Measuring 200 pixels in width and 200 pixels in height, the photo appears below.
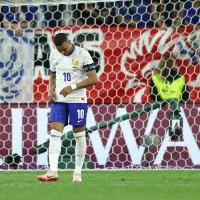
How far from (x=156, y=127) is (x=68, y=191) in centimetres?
441

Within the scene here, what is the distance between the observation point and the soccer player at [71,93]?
9.79 meters

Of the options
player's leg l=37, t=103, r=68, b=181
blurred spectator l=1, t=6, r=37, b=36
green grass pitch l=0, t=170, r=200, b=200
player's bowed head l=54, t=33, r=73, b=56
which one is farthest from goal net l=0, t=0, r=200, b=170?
player's bowed head l=54, t=33, r=73, b=56

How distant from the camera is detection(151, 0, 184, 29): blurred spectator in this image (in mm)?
12484

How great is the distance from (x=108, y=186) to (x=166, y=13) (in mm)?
4198

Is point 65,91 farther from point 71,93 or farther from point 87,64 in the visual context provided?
point 87,64

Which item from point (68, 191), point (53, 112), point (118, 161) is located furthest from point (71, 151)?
point (68, 191)

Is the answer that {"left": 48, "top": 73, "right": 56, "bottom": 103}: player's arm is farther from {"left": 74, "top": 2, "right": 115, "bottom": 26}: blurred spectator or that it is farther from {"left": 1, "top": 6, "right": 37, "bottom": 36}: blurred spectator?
{"left": 74, "top": 2, "right": 115, "bottom": 26}: blurred spectator

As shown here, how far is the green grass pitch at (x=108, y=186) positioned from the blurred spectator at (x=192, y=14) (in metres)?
2.22

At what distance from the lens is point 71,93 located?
9.90 metres

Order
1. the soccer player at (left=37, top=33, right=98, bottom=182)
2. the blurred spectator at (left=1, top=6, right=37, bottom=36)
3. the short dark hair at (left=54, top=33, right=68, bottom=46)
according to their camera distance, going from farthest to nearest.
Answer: the blurred spectator at (left=1, top=6, right=37, bottom=36) → the soccer player at (left=37, top=33, right=98, bottom=182) → the short dark hair at (left=54, top=33, right=68, bottom=46)

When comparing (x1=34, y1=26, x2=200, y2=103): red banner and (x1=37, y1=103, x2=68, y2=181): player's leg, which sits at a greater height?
(x1=34, y1=26, x2=200, y2=103): red banner

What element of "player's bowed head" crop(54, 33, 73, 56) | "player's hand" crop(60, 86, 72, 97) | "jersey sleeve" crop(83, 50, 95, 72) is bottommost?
"player's hand" crop(60, 86, 72, 97)

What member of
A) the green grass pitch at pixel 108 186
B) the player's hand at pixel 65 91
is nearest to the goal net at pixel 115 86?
the green grass pitch at pixel 108 186

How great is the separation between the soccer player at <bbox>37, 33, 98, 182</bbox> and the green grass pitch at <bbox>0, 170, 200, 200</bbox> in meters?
0.47
